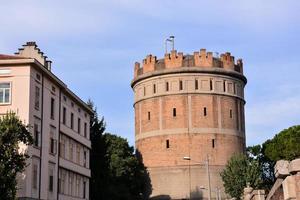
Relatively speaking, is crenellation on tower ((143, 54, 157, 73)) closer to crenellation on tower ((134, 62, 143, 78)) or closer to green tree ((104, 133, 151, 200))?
crenellation on tower ((134, 62, 143, 78))

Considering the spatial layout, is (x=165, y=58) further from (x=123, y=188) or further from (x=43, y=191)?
(x=43, y=191)

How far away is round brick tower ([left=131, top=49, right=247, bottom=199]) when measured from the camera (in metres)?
63.2

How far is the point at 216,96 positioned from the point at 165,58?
739 centimetres

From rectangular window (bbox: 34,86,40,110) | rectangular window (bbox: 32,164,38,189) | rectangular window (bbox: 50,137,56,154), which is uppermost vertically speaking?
rectangular window (bbox: 34,86,40,110)

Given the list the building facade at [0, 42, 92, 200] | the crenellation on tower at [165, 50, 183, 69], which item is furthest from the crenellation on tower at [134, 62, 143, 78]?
the building facade at [0, 42, 92, 200]

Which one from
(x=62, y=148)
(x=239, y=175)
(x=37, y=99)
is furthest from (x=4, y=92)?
(x=239, y=175)

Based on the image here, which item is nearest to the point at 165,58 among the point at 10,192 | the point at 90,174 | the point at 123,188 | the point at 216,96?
the point at 216,96

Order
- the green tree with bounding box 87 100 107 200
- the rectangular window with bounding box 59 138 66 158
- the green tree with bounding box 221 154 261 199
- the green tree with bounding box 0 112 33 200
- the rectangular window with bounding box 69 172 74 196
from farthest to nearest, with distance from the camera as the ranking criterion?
the green tree with bounding box 221 154 261 199 → the green tree with bounding box 87 100 107 200 → the rectangular window with bounding box 69 172 74 196 → the rectangular window with bounding box 59 138 66 158 → the green tree with bounding box 0 112 33 200

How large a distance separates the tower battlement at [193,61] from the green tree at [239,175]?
12.4 meters

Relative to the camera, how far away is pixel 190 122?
64.1 metres

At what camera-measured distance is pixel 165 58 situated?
66625 millimetres

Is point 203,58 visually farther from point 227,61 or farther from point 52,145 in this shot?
point 52,145

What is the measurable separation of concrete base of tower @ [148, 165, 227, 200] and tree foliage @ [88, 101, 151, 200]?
1871 millimetres

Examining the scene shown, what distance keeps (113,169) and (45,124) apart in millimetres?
24958
